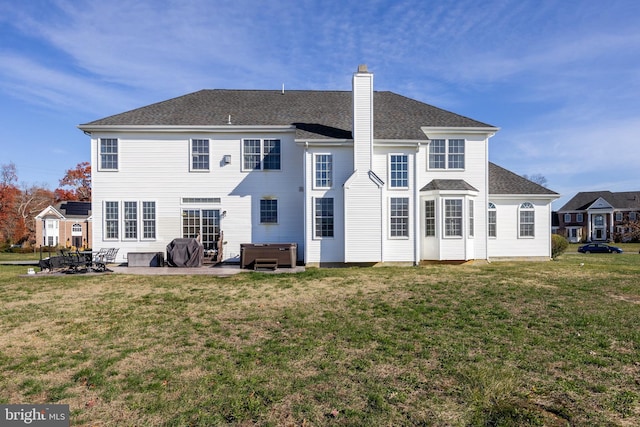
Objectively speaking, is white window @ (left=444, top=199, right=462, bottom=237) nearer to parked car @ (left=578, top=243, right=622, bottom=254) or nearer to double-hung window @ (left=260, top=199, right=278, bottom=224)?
double-hung window @ (left=260, top=199, right=278, bottom=224)

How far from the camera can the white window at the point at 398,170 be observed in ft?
55.9

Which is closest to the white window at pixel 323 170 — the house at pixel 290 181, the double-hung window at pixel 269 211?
the house at pixel 290 181

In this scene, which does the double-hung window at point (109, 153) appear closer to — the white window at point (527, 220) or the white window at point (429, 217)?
the white window at point (429, 217)

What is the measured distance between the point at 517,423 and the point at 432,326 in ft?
11.8

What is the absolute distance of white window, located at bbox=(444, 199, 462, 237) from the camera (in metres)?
17.2

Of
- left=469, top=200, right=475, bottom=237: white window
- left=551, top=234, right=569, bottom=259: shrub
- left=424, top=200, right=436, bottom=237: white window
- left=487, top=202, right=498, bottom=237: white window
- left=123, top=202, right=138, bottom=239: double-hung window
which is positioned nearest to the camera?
left=424, top=200, right=436, bottom=237: white window

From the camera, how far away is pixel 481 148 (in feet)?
60.3

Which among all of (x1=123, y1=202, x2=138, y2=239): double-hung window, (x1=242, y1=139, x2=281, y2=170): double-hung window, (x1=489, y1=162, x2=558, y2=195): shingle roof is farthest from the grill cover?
(x1=489, y1=162, x2=558, y2=195): shingle roof

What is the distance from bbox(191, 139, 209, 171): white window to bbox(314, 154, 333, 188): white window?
5714 millimetres

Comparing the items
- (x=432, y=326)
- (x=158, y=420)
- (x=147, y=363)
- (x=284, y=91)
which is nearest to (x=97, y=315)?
(x=147, y=363)

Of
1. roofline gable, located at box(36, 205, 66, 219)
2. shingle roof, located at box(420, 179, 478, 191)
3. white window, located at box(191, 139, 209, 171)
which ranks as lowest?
roofline gable, located at box(36, 205, 66, 219)

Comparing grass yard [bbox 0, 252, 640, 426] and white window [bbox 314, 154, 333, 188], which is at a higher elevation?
white window [bbox 314, 154, 333, 188]

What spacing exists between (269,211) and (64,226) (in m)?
43.6

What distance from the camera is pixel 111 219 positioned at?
709 inches
